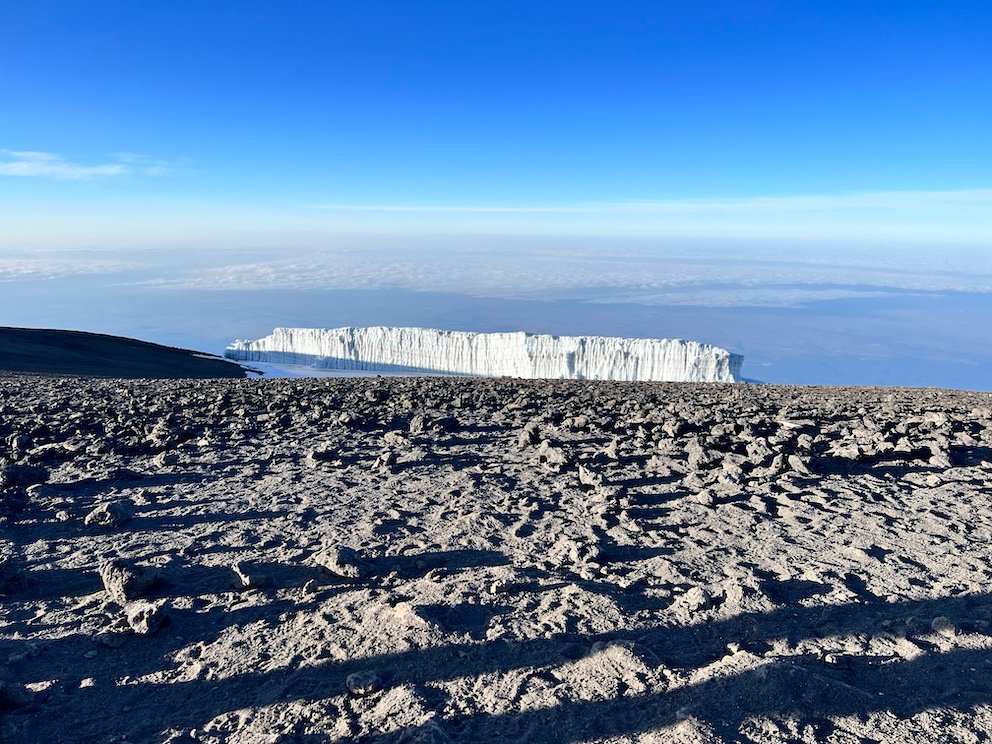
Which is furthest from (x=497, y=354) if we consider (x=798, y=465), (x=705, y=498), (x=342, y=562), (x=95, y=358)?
(x=342, y=562)

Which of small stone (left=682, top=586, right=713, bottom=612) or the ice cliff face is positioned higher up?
small stone (left=682, top=586, right=713, bottom=612)

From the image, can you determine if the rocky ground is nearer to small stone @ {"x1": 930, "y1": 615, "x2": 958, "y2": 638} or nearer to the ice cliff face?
small stone @ {"x1": 930, "y1": 615, "x2": 958, "y2": 638}

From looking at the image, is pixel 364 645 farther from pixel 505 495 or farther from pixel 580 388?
pixel 580 388

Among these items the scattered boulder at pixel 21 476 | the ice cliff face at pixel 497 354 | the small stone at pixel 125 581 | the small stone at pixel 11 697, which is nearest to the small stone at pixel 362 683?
the small stone at pixel 11 697

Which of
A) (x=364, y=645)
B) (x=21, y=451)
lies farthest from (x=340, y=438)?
(x=364, y=645)

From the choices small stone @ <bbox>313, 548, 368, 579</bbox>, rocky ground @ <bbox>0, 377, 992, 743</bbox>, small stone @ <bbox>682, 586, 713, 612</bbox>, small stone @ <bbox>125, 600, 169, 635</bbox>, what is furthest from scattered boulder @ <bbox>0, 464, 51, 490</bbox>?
small stone @ <bbox>682, 586, 713, 612</bbox>

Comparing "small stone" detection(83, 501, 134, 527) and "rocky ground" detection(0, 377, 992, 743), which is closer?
"rocky ground" detection(0, 377, 992, 743)

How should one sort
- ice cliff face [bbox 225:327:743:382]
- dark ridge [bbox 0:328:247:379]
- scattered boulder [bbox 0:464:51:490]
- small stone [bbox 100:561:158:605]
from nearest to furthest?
small stone [bbox 100:561:158:605]
scattered boulder [bbox 0:464:51:490]
dark ridge [bbox 0:328:247:379]
ice cliff face [bbox 225:327:743:382]
